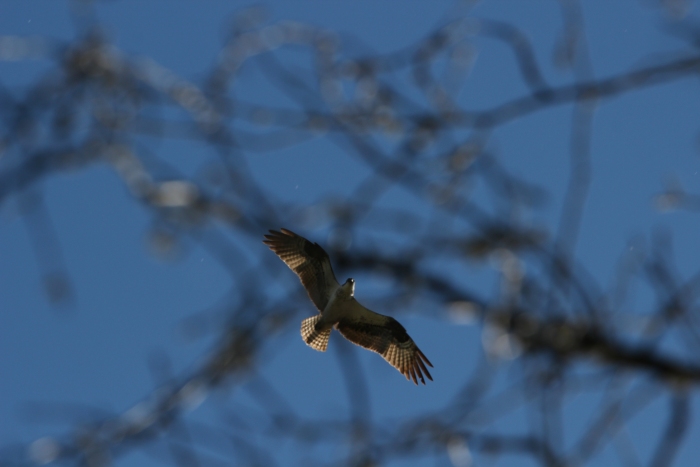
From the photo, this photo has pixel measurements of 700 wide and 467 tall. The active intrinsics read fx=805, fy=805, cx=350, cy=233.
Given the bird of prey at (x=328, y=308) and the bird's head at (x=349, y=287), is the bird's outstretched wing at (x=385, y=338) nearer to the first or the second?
the bird of prey at (x=328, y=308)

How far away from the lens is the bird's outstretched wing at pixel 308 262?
3902 mm

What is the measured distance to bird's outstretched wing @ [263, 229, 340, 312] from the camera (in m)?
3.90

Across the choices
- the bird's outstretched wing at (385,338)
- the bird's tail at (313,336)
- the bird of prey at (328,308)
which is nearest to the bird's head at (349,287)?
the bird of prey at (328,308)

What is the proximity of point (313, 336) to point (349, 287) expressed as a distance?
0.63 m

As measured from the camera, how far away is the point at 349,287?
144 inches

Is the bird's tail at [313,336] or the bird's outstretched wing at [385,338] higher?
the bird's tail at [313,336]

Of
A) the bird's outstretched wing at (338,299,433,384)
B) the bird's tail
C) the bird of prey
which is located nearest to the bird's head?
the bird of prey

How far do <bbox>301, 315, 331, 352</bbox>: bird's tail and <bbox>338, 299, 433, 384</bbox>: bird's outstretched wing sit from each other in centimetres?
12

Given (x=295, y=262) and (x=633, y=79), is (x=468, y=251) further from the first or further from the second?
(x=633, y=79)

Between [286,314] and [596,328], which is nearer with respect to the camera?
[596,328]

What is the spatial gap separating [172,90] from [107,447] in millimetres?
1954

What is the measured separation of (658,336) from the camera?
3467 millimetres

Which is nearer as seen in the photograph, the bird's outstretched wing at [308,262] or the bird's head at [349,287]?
the bird's head at [349,287]

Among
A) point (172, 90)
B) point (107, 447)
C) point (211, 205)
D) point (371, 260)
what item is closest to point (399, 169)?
point (371, 260)
